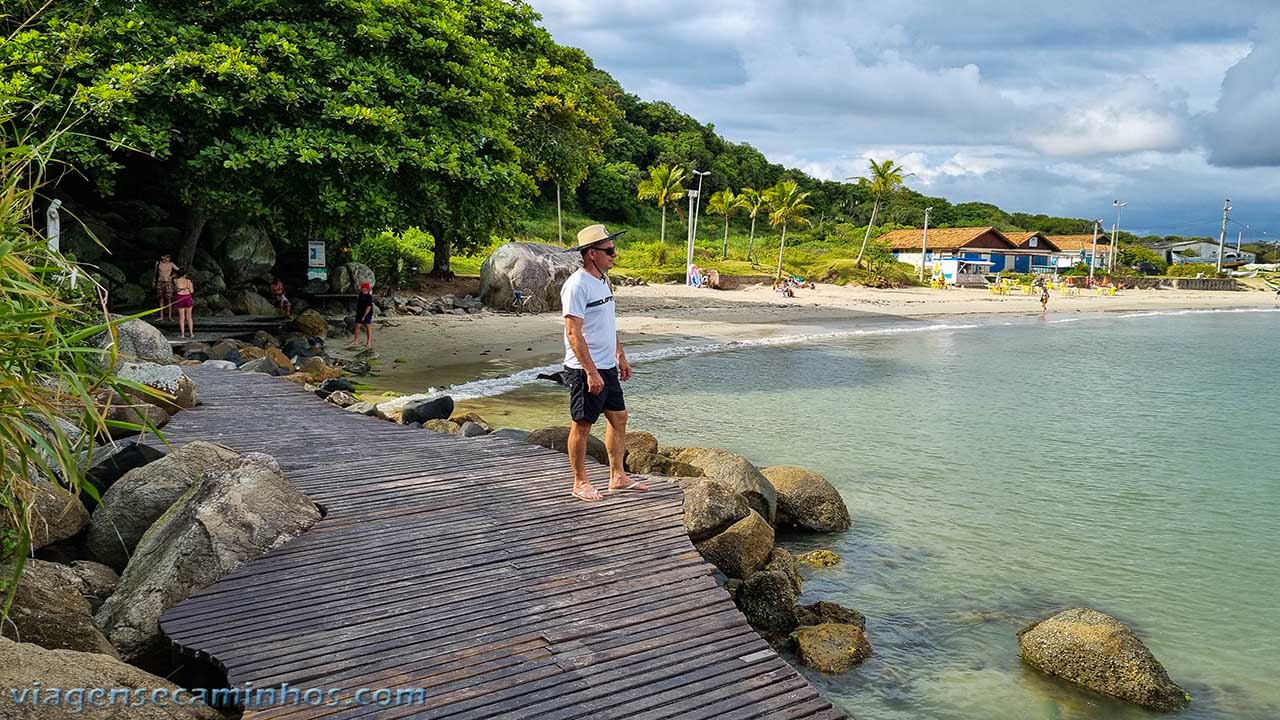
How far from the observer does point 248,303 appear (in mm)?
20484

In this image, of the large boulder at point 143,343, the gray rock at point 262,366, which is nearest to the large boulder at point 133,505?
the large boulder at point 143,343

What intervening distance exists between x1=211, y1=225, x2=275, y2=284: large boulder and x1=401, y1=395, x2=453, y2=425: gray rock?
41.6ft

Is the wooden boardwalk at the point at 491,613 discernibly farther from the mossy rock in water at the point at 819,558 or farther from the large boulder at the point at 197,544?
the mossy rock in water at the point at 819,558

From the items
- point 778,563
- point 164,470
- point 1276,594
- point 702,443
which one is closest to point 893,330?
point 702,443

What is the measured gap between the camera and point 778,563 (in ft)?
25.0

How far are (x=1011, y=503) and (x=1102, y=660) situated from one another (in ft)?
17.8

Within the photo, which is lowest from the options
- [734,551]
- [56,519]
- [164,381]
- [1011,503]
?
[1011,503]

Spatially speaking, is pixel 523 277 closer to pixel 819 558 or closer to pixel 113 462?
pixel 819 558

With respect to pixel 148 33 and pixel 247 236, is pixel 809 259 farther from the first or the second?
pixel 148 33

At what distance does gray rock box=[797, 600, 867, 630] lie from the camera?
22.3ft

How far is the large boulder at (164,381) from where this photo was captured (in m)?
9.07

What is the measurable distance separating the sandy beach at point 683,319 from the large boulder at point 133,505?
9275 millimetres

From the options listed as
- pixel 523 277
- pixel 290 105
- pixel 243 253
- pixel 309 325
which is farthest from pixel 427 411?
pixel 523 277

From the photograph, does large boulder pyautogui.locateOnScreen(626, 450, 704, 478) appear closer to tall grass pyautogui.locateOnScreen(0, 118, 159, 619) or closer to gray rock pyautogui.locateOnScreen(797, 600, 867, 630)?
gray rock pyautogui.locateOnScreen(797, 600, 867, 630)
